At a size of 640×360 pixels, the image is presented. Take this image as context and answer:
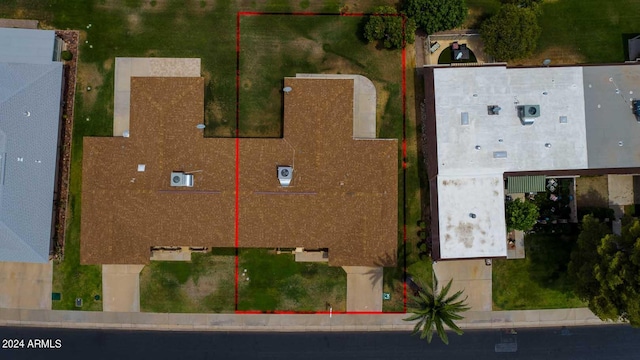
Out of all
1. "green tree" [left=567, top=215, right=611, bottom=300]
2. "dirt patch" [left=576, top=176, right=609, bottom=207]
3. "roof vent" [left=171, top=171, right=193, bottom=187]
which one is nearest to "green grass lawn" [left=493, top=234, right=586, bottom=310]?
"green tree" [left=567, top=215, right=611, bottom=300]

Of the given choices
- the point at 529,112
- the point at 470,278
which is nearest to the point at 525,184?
the point at 529,112

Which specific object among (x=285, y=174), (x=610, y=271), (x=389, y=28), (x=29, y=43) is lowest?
(x=610, y=271)

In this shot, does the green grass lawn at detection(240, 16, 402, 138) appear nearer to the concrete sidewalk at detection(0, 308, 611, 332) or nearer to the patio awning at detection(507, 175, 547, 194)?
the patio awning at detection(507, 175, 547, 194)

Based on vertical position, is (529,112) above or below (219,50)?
below

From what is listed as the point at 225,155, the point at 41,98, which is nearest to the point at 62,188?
the point at 41,98

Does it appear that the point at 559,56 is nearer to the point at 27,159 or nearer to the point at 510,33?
the point at 510,33

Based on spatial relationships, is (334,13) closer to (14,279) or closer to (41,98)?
(41,98)
